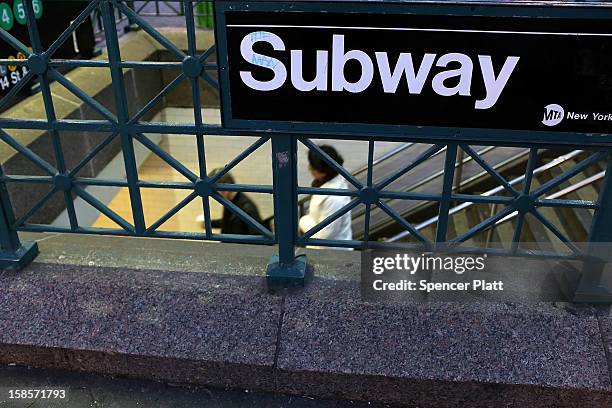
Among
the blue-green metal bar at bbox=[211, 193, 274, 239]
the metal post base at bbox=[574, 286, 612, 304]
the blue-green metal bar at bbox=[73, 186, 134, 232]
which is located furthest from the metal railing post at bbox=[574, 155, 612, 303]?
the blue-green metal bar at bbox=[73, 186, 134, 232]

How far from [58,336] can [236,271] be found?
0.99m

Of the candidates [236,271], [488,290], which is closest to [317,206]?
[236,271]

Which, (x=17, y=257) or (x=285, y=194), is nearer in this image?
(x=285, y=194)

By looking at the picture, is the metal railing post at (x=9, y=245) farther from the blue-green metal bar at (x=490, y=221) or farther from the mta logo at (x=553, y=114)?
the mta logo at (x=553, y=114)

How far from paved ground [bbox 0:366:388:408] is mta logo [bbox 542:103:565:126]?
158cm

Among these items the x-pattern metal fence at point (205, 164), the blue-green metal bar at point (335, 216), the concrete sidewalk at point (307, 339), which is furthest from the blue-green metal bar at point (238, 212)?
the concrete sidewalk at point (307, 339)

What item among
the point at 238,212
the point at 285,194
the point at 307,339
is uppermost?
the point at 285,194

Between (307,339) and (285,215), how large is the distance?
25.2 inches

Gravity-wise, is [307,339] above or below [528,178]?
below

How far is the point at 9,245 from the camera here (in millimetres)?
3393

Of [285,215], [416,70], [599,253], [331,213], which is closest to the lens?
[416,70]

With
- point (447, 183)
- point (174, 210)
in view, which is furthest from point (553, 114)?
point (174, 210)

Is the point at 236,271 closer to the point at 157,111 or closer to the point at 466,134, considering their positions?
the point at 466,134

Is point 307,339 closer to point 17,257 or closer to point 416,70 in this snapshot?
point 416,70
